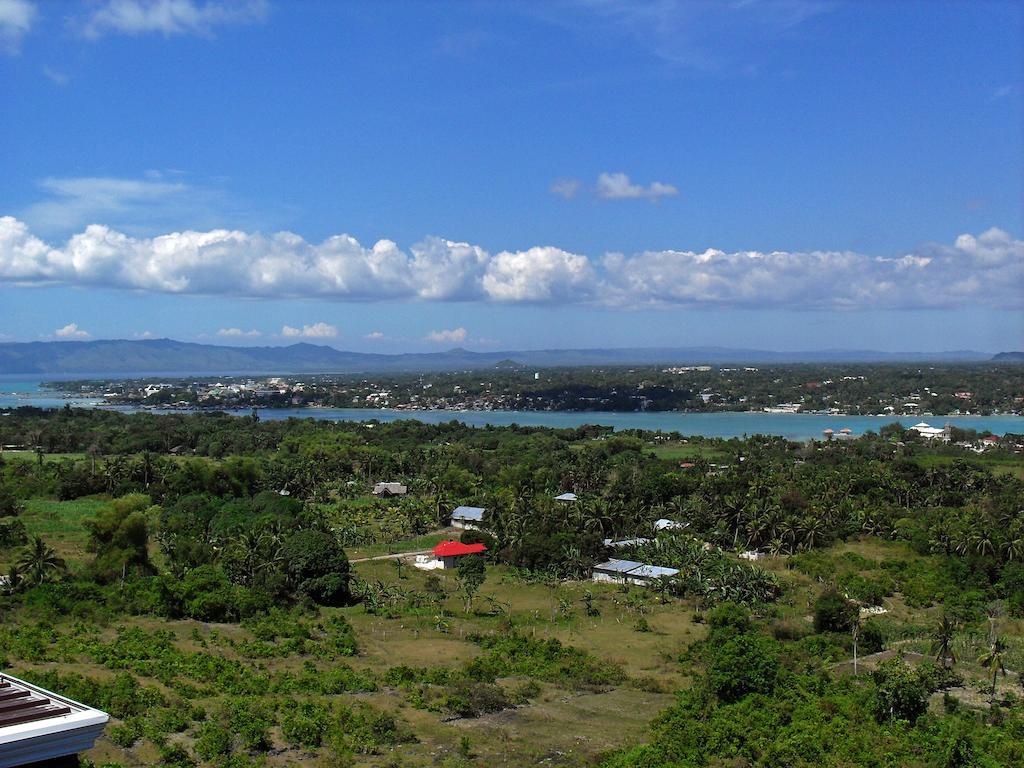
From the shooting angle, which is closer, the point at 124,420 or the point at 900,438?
the point at 900,438

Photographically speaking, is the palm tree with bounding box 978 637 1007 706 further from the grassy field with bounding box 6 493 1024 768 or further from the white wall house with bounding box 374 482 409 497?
the white wall house with bounding box 374 482 409 497

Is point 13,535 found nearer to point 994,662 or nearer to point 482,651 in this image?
point 482,651

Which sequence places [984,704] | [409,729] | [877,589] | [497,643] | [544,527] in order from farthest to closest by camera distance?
[544,527], [877,589], [497,643], [984,704], [409,729]

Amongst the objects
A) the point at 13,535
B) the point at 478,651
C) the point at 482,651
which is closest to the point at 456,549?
the point at 478,651

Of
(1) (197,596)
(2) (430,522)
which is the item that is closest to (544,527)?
(2) (430,522)

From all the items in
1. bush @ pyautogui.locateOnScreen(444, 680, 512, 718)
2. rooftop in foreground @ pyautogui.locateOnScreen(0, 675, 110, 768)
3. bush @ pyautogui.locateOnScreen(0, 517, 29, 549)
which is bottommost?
bush @ pyautogui.locateOnScreen(444, 680, 512, 718)

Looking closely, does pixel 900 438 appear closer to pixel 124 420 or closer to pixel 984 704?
pixel 984 704

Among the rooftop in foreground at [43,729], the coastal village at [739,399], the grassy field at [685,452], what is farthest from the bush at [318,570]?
the coastal village at [739,399]

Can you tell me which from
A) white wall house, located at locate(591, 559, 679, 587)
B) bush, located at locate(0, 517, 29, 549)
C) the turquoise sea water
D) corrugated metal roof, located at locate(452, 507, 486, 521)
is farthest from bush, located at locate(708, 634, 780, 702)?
the turquoise sea water
